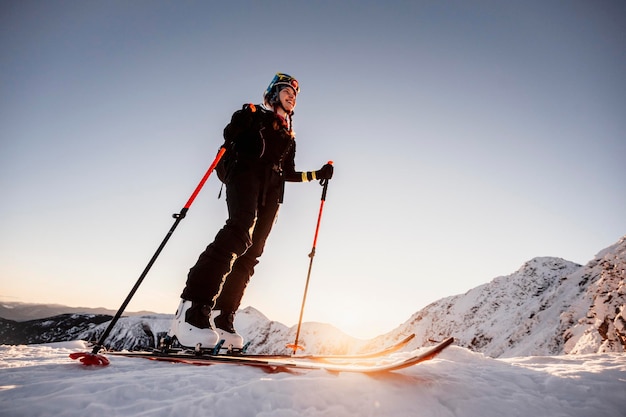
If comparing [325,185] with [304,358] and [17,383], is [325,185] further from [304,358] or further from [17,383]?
[17,383]

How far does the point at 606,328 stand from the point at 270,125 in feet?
41.2

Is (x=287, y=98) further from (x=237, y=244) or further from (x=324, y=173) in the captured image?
(x=237, y=244)

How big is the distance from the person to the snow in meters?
1.17

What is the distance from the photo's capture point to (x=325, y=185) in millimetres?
5402

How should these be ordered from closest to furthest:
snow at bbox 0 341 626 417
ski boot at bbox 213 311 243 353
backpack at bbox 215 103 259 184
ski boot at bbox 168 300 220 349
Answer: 1. snow at bbox 0 341 626 417
2. ski boot at bbox 168 300 220 349
3. ski boot at bbox 213 311 243 353
4. backpack at bbox 215 103 259 184

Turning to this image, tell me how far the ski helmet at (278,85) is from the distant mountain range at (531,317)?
145 inches

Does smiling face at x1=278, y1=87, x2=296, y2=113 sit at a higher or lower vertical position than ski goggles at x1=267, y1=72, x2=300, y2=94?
lower

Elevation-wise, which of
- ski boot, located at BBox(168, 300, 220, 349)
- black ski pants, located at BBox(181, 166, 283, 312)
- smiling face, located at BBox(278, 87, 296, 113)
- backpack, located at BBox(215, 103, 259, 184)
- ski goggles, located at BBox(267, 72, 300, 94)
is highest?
ski goggles, located at BBox(267, 72, 300, 94)

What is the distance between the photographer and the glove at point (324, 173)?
515 cm

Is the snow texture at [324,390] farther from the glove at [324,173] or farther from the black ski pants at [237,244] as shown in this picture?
the glove at [324,173]

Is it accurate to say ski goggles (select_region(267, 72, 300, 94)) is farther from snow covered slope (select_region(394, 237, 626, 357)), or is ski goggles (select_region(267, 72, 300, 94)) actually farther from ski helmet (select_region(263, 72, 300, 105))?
snow covered slope (select_region(394, 237, 626, 357))

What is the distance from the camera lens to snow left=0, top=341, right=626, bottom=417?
1241mm

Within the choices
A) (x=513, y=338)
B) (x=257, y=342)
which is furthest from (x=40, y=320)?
(x=513, y=338)

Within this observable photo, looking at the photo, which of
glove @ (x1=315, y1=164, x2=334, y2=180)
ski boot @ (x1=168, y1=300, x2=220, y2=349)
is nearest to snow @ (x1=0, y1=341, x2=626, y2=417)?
ski boot @ (x1=168, y1=300, x2=220, y2=349)
